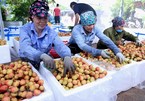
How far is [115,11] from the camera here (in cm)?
957

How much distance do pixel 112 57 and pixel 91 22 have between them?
0.51 m

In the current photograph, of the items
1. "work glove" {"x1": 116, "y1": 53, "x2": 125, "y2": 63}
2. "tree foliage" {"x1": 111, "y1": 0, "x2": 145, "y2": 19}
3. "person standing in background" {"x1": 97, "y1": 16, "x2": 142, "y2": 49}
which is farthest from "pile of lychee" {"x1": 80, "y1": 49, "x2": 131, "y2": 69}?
"tree foliage" {"x1": 111, "y1": 0, "x2": 145, "y2": 19}

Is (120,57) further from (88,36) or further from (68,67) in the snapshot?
(68,67)

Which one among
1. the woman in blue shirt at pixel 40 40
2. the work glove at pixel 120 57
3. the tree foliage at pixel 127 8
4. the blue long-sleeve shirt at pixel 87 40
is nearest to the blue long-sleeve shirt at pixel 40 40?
the woman in blue shirt at pixel 40 40

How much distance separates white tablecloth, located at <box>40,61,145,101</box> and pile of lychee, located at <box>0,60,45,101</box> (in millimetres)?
127

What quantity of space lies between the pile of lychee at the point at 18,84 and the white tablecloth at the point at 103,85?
0.42 ft

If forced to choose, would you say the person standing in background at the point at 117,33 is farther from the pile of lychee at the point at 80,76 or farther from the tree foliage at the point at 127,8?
the tree foliage at the point at 127,8

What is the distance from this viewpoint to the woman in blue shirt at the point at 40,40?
144 centimetres

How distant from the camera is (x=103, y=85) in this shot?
1.47 m

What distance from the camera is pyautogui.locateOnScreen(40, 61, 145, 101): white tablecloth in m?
1.29

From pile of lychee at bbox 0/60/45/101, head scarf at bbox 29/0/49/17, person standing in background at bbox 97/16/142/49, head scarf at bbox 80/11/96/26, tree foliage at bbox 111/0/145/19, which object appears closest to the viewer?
pile of lychee at bbox 0/60/45/101

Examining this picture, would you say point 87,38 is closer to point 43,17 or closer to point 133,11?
point 43,17

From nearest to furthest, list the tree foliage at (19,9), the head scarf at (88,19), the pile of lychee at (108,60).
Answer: the pile of lychee at (108,60) < the head scarf at (88,19) < the tree foliage at (19,9)

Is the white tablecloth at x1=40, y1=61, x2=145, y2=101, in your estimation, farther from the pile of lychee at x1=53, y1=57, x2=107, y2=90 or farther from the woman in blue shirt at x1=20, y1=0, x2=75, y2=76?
the woman in blue shirt at x1=20, y1=0, x2=75, y2=76
